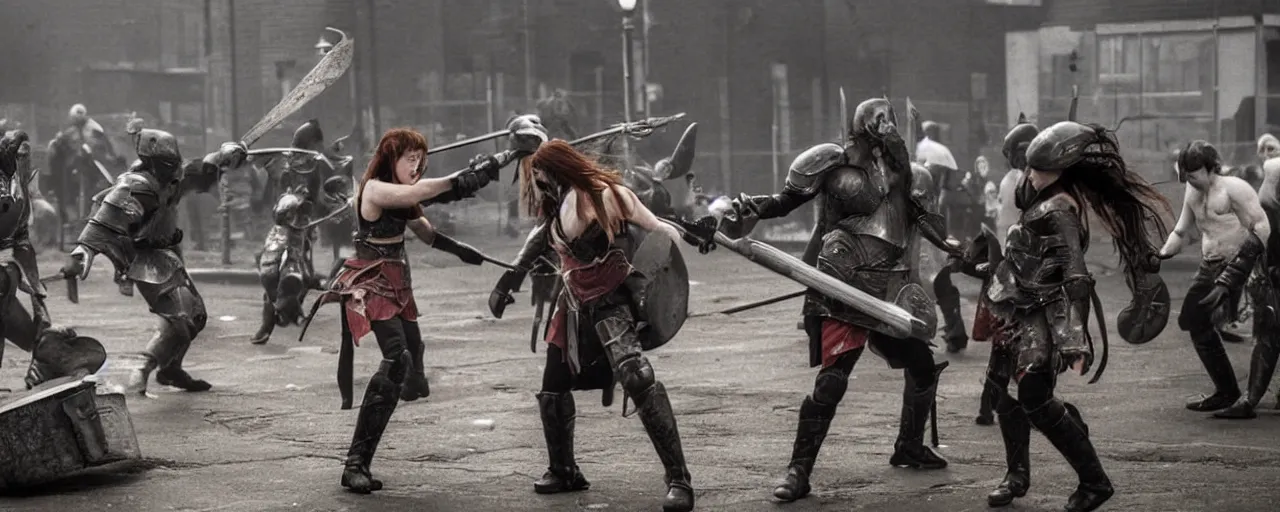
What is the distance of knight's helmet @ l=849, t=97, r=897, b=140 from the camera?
7.66 meters

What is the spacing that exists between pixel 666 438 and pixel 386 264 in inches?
65.2

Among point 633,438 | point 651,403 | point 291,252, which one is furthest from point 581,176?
point 291,252

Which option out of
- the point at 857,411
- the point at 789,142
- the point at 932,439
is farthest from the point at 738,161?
the point at 932,439

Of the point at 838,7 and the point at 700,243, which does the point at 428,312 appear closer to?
the point at 700,243

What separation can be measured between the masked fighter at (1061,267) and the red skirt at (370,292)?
259cm

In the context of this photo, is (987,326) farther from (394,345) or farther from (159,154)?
(159,154)

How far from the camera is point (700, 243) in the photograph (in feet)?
24.7

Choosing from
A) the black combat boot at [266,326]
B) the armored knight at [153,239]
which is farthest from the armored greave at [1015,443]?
the black combat boot at [266,326]

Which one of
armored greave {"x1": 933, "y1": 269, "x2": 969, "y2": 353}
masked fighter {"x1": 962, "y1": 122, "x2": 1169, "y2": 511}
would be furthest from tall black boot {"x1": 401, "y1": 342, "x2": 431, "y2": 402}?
masked fighter {"x1": 962, "y1": 122, "x2": 1169, "y2": 511}

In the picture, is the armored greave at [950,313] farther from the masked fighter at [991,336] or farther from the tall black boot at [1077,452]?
the tall black boot at [1077,452]

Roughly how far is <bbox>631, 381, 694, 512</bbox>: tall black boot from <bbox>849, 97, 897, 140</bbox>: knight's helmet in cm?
150

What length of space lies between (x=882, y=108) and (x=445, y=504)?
2.50m

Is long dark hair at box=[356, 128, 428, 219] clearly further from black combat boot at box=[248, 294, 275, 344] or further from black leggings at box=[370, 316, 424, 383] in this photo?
black combat boot at box=[248, 294, 275, 344]

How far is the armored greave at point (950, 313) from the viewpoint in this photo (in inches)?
489
